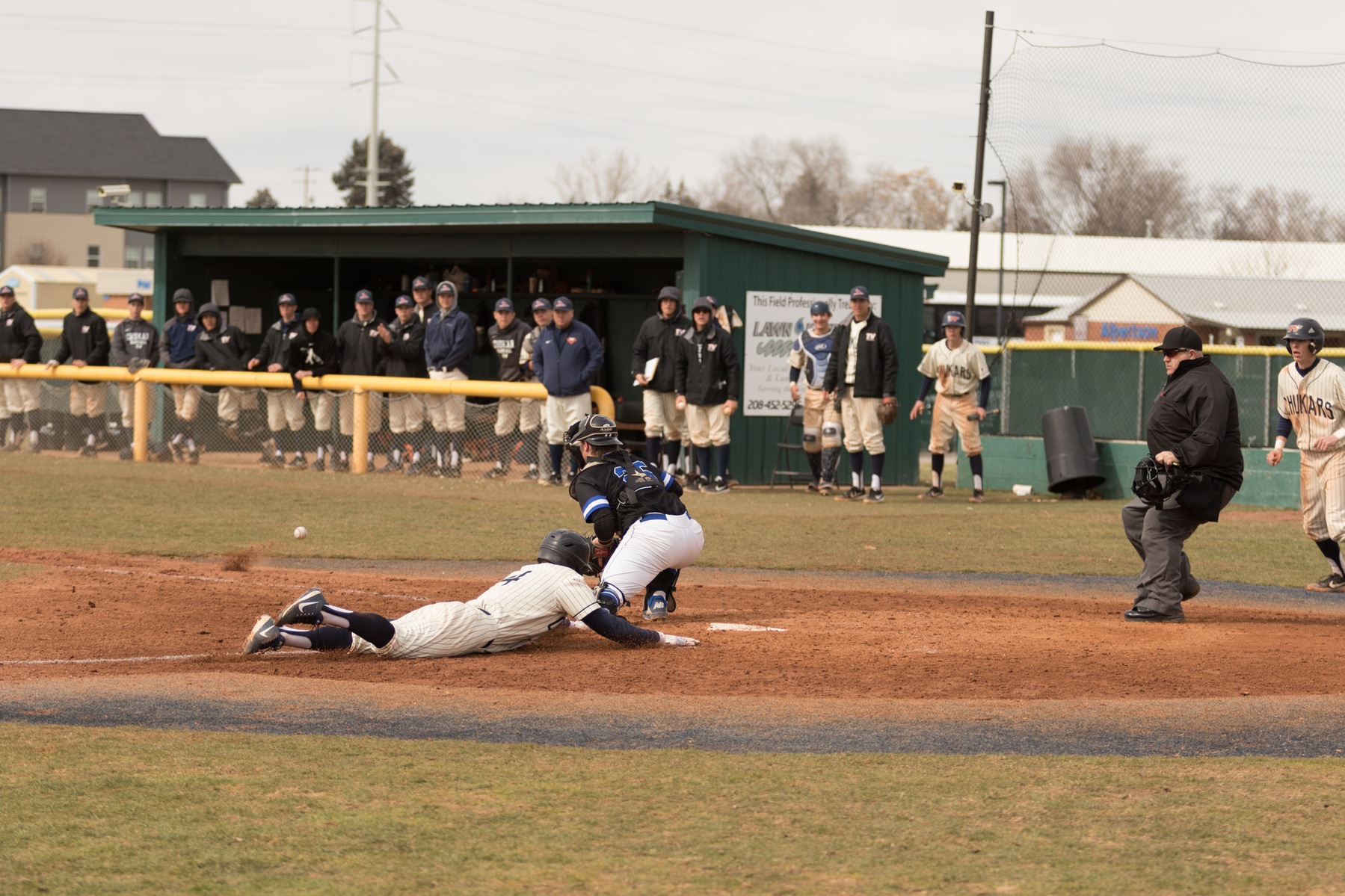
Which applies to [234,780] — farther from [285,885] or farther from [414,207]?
[414,207]

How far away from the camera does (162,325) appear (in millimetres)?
22422

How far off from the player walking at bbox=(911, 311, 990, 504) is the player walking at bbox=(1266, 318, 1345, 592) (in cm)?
572

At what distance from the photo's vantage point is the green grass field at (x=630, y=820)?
13.6ft

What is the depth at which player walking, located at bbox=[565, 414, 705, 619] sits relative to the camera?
8492 millimetres

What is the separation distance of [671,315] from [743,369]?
7.07 feet

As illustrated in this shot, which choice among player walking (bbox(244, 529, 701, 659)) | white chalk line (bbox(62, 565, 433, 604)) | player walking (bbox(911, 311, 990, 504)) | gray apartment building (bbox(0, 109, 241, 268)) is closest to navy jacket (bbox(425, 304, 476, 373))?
player walking (bbox(911, 311, 990, 504))

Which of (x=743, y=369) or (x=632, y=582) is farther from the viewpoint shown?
(x=743, y=369)

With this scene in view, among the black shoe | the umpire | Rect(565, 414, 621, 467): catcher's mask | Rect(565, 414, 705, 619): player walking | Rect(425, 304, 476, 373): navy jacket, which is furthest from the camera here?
Rect(425, 304, 476, 373): navy jacket

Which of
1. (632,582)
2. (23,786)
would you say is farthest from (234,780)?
(632,582)

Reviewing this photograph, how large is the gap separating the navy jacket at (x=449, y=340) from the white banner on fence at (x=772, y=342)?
364cm

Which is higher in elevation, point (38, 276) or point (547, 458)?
point (38, 276)

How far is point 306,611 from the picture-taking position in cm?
735

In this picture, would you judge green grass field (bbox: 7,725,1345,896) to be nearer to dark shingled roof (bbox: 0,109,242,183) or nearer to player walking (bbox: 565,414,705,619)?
player walking (bbox: 565,414,705,619)

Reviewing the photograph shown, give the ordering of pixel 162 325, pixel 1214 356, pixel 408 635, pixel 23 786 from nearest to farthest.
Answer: pixel 23 786 → pixel 408 635 → pixel 1214 356 → pixel 162 325
